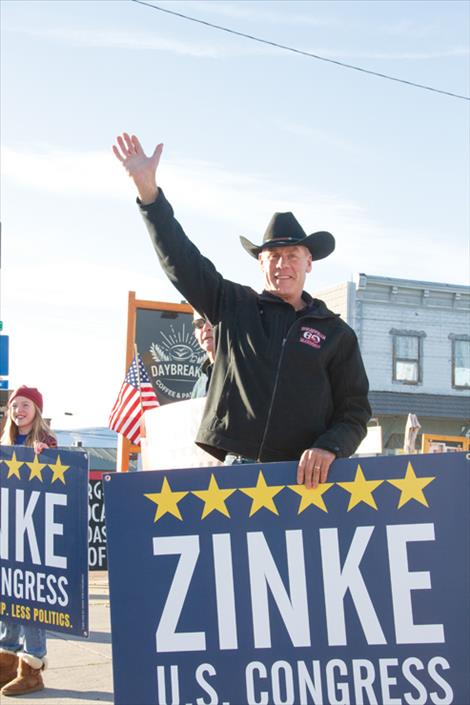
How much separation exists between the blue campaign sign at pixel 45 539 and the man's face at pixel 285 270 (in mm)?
1947

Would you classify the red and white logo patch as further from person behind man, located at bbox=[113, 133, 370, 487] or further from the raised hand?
the raised hand

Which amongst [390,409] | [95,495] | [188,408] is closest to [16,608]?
[188,408]

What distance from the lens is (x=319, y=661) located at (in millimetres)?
3008

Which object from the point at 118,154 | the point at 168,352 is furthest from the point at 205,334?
the point at 168,352

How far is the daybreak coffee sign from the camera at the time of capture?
507 inches

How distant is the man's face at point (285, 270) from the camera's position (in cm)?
374

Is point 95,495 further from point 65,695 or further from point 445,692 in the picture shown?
point 445,692

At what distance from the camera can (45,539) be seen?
17.4 ft

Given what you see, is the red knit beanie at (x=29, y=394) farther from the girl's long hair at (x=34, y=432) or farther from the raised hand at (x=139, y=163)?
the raised hand at (x=139, y=163)

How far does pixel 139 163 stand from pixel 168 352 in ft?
31.5

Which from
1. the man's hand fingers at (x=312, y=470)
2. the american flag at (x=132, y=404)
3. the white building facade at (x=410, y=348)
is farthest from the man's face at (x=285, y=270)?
the white building facade at (x=410, y=348)

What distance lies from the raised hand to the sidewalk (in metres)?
3.11

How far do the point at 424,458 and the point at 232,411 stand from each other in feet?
2.53

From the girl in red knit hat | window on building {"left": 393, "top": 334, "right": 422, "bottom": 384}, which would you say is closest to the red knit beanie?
the girl in red knit hat
